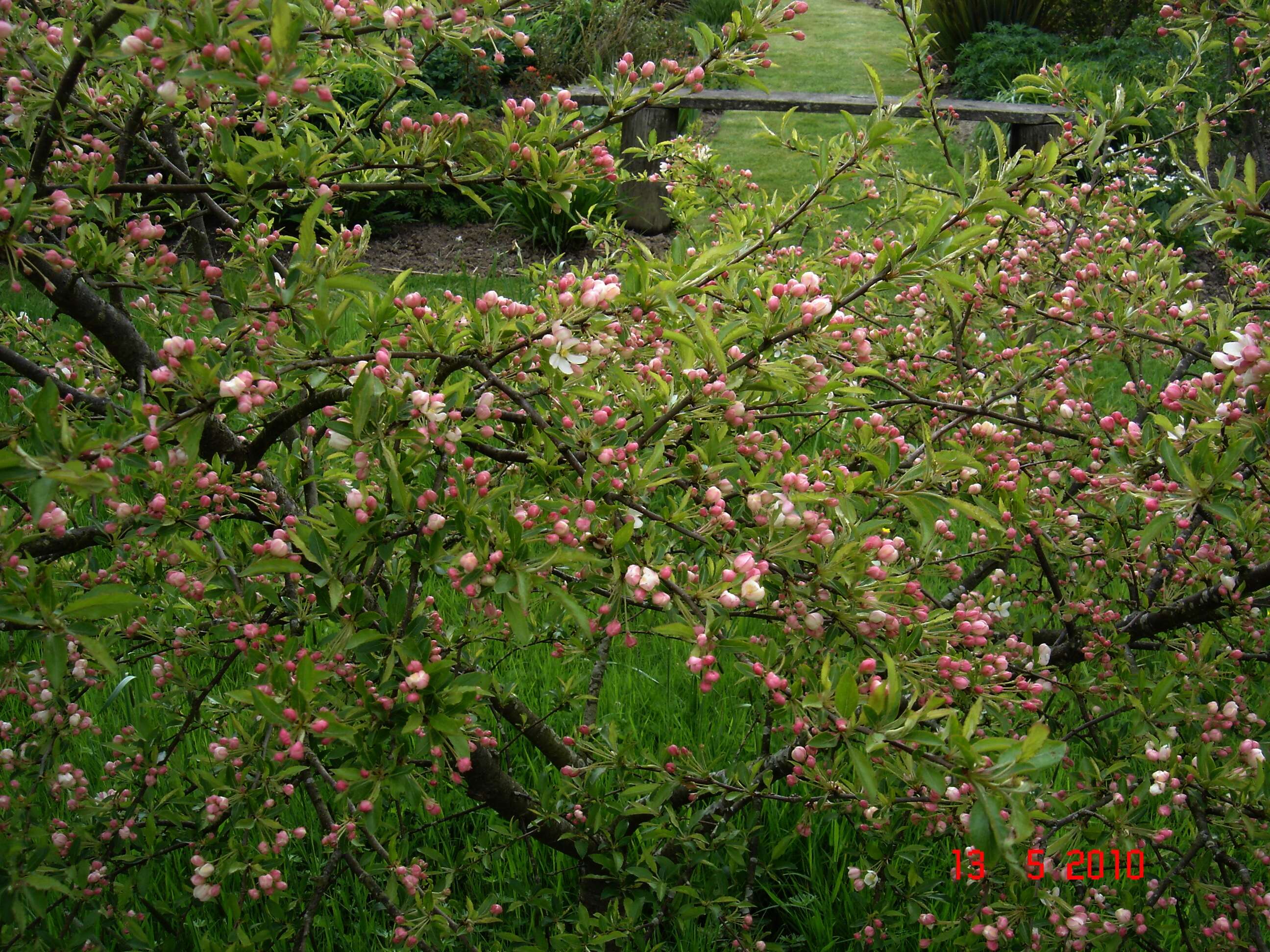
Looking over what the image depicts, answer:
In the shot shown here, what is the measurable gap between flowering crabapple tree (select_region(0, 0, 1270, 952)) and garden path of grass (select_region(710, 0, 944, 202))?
482 centimetres

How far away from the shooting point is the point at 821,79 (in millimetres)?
11883

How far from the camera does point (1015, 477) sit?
1869mm

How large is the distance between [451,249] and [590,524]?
798cm

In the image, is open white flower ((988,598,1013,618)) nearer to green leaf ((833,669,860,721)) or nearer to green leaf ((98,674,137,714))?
green leaf ((833,669,860,721))

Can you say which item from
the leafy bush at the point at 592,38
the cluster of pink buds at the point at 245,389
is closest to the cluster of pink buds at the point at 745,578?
the cluster of pink buds at the point at 245,389

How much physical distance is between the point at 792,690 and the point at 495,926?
1.38 metres

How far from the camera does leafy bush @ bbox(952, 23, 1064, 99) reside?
10109 mm

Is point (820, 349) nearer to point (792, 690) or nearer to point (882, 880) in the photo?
point (792, 690)

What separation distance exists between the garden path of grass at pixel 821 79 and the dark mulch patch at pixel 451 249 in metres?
1.73

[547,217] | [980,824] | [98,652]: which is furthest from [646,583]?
[547,217]

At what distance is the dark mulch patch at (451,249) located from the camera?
325 inches

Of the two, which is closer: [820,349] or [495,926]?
[820,349]

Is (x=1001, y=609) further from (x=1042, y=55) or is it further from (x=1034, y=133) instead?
(x=1042, y=55)

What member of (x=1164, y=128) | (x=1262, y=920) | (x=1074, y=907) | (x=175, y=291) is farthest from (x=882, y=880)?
(x=1164, y=128)
